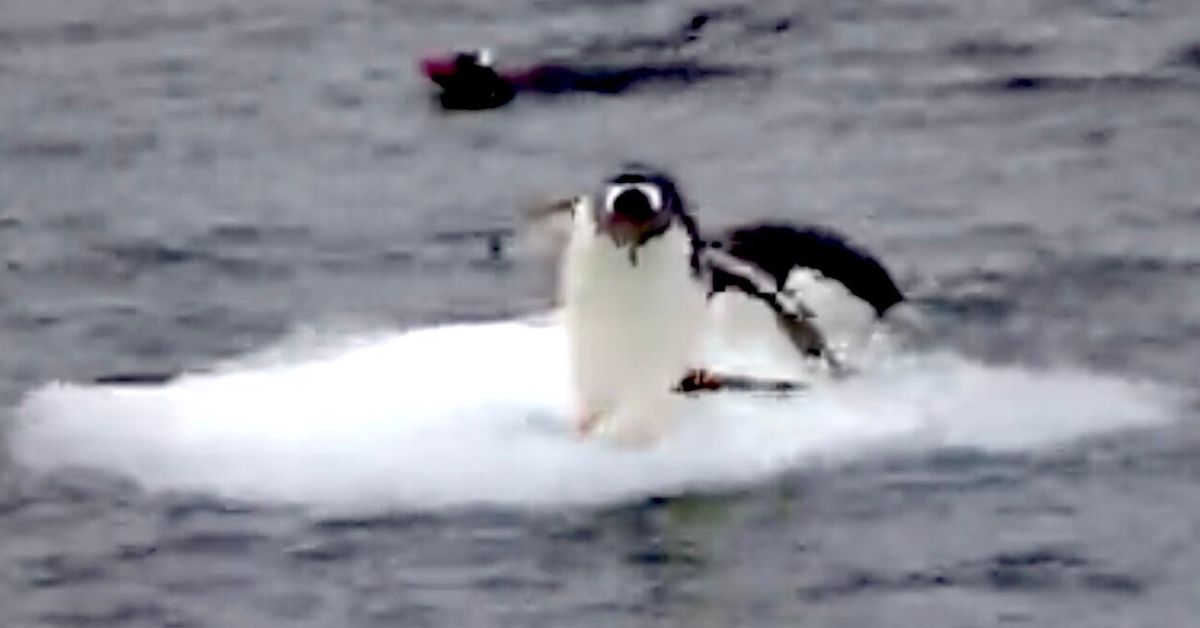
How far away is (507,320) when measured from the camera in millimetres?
17453

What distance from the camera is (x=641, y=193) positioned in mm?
15078

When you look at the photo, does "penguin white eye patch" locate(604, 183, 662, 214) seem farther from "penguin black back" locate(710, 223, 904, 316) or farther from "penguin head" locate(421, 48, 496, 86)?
"penguin head" locate(421, 48, 496, 86)

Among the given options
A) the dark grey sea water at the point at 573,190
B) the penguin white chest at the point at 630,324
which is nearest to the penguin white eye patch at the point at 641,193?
the penguin white chest at the point at 630,324

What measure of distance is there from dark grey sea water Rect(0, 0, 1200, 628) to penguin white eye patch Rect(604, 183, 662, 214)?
40.3 inches

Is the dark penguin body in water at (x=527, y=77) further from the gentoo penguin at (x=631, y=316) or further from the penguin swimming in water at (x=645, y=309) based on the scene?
the gentoo penguin at (x=631, y=316)

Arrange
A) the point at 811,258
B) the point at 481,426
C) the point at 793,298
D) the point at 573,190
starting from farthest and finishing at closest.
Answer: the point at 573,190 → the point at 811,258 → the point at 793,298 → the point at 481,426

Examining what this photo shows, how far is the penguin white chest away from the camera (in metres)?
15.3

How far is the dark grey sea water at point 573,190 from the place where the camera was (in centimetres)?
1398

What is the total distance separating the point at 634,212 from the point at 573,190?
4.63 metres

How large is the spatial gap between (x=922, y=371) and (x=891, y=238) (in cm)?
243

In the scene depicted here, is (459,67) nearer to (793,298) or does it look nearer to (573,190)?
(573,190)

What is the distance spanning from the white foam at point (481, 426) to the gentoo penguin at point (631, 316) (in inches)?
5.3

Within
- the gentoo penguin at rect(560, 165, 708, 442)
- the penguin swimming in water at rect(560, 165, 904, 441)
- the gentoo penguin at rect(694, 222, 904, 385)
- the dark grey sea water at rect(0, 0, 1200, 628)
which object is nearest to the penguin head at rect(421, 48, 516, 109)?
the dark grey sea water at rect(0, 0, 1200, 628)

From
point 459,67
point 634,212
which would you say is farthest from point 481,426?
point 459,67
